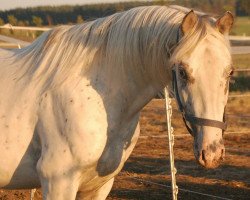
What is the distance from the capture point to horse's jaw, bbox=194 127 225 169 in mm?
2725

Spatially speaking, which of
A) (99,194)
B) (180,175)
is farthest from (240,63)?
(99,194)

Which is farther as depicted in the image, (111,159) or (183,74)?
(111,159)

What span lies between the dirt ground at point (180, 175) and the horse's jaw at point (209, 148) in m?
3.28

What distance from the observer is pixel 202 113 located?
2.76 m

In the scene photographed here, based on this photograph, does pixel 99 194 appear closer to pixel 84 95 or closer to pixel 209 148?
pixel 84 95

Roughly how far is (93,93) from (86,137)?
9.9 inches

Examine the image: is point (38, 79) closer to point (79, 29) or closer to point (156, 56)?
point (79, 29)

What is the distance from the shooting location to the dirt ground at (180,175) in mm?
6352

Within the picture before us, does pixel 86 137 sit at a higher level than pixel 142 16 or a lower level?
lower

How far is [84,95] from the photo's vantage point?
10.4 feet

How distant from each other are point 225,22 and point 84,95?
32.9 inches

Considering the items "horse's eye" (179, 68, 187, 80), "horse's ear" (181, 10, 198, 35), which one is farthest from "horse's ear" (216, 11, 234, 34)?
"horse's eye" (179, 68, 187, 80)

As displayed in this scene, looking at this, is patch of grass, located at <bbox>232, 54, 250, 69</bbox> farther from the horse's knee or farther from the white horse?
the horse's knee

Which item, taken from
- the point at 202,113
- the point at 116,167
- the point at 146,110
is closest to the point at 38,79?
the point at 116,167
